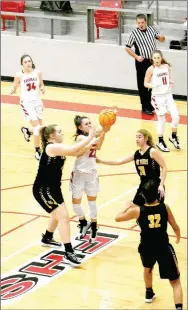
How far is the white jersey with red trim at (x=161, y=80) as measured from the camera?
1510cm

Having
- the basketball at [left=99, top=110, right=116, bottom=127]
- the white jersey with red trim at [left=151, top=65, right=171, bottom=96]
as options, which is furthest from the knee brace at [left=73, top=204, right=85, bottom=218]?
the white jersey with red trim at [left=151, top=65, right=171, bottom=96]

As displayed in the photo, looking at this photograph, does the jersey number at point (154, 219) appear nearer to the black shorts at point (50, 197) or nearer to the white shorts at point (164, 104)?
the black shorts at point (50, 197)

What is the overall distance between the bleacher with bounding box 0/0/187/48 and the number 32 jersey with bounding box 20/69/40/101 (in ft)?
15.7

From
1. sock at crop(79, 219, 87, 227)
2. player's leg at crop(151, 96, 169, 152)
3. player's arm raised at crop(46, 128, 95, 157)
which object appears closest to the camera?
player's arm raised at crop(46, 128, 95, 157)

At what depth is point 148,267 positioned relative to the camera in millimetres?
9070

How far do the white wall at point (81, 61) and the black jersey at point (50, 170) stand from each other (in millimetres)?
8634

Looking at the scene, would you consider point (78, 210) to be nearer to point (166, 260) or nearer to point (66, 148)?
point (66, 148)

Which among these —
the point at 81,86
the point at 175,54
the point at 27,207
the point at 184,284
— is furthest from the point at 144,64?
the point at 184,284

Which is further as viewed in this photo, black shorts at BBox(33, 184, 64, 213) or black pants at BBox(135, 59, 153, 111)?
black pants at BBox(135, 59, 153, 111)

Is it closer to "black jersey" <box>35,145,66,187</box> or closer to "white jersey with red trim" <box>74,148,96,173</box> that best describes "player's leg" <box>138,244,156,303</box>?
"black jersey" <box>35,145,66,187</box>

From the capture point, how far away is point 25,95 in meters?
15.0

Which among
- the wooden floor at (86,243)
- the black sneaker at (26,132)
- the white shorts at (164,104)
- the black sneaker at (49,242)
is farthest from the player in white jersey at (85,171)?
the black sneaker at (26,132)

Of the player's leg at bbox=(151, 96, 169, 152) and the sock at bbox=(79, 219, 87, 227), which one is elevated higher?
the player's leg at bbox=(151, 96, 169, 152)

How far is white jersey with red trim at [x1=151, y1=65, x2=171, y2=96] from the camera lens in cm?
1510
